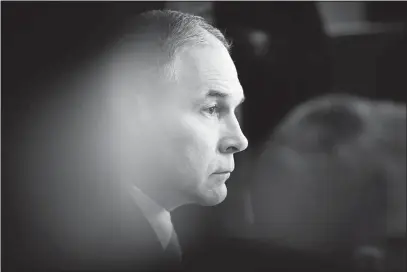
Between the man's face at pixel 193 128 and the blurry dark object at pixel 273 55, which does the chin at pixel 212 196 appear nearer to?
the man's face at pixel 193 128

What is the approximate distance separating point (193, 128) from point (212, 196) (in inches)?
8.5

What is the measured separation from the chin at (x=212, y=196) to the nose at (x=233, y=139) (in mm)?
112

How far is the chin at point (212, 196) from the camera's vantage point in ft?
5.14

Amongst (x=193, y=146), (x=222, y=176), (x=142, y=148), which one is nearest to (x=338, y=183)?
(x=222, y=176)

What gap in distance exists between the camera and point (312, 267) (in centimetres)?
162

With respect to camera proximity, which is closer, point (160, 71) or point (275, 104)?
point (160, 71)

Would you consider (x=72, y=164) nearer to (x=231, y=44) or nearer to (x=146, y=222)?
(x=146, y=222)

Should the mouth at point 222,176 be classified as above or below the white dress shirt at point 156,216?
above

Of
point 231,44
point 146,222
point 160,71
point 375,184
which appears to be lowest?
point 146,222

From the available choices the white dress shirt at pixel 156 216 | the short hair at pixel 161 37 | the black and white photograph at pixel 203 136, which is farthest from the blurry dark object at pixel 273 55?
the white dress shirt at pixel 156 216

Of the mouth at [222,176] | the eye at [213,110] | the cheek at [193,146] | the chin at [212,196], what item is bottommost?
the chin at [212,196]

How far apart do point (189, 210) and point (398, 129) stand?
683 mm

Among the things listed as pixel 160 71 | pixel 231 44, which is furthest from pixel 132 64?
pixel 231 44

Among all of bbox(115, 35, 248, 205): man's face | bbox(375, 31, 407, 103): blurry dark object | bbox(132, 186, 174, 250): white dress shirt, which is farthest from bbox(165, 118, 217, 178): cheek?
bbox(375, 31, 407, 103): blurry dark object
